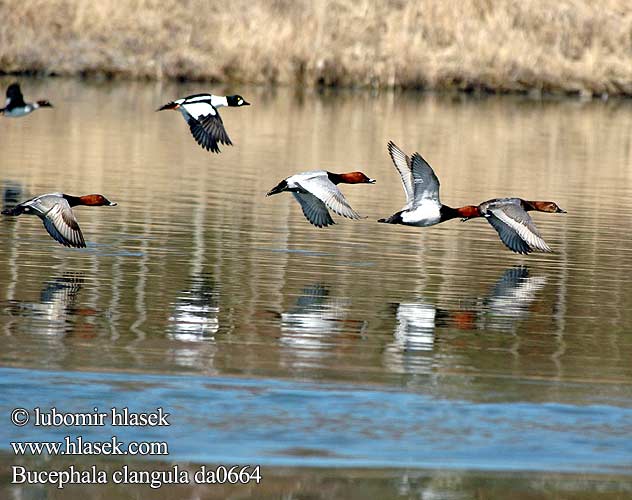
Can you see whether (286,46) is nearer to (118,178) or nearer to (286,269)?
(118,178)

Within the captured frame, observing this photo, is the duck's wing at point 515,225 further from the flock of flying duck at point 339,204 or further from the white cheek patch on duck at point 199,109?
the white cheek patch on duck at point 199,109

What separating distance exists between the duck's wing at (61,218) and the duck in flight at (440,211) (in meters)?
→ 3.07

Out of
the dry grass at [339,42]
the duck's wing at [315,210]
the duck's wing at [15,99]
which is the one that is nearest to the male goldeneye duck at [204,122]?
the duck's wing at [315,210]

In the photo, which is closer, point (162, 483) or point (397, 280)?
point (162, 483)

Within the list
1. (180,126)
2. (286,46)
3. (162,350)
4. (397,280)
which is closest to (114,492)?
(162,350)

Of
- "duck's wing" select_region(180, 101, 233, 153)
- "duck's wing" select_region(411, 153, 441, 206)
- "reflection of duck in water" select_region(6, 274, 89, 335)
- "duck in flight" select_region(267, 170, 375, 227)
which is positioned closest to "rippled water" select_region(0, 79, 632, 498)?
"reflection of duck in water" select_region(6, 274, 89, 335)

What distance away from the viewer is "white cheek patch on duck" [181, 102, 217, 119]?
1706cm

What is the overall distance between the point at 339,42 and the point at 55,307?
1265 inches

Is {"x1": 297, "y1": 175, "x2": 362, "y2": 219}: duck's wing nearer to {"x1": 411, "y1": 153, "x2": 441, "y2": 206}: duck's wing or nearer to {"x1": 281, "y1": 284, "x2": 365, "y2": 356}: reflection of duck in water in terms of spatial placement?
{"x1": 411, "y1": 153, "x2": 441, "y2": 206}: duck's wing

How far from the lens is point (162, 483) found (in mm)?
8773

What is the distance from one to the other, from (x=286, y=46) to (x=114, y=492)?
35961mm

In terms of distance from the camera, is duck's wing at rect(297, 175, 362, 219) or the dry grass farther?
the dry grass

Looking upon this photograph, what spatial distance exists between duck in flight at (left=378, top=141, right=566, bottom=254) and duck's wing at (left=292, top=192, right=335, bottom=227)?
961 mm

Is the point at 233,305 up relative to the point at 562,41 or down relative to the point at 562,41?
down
